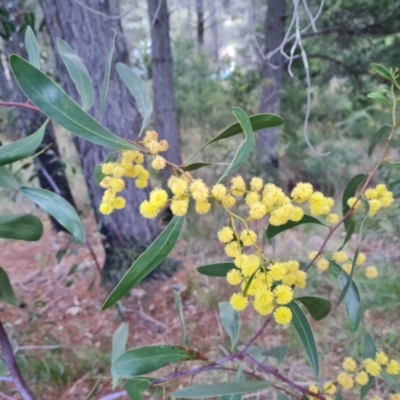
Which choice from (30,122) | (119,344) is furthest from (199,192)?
(30,122)

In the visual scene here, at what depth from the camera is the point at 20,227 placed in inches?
25.6

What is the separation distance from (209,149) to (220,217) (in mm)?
934

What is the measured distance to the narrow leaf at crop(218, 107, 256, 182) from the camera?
17.1 inches

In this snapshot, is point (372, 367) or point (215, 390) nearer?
point (215, 390)

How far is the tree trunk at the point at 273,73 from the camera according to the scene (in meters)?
3.02

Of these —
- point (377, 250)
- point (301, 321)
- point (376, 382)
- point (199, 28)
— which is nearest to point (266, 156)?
point (377, 250)

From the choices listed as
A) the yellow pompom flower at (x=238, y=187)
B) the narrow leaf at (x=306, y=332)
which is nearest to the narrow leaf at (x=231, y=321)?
the narrow leaf at (x=306, y=332)

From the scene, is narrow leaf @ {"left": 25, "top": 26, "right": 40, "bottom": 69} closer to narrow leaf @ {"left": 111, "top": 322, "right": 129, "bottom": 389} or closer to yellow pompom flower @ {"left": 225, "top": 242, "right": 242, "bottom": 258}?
yellow pompom flower @ {"left": 225, "top": 242, "right": 242, "bottom": 258}

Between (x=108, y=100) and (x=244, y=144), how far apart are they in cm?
129

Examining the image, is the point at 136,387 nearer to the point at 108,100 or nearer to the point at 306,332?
the point at 306,332

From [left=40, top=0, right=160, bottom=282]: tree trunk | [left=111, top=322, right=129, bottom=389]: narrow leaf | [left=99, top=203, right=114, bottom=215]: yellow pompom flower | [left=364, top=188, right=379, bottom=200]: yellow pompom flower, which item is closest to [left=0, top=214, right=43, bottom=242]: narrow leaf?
[left=99, top=203, right=114, bottom=215]: yellow pompom flower

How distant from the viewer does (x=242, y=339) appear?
148cm

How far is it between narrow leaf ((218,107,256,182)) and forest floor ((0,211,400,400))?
0.91 meters

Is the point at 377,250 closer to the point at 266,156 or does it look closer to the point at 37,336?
the point at 266,156
